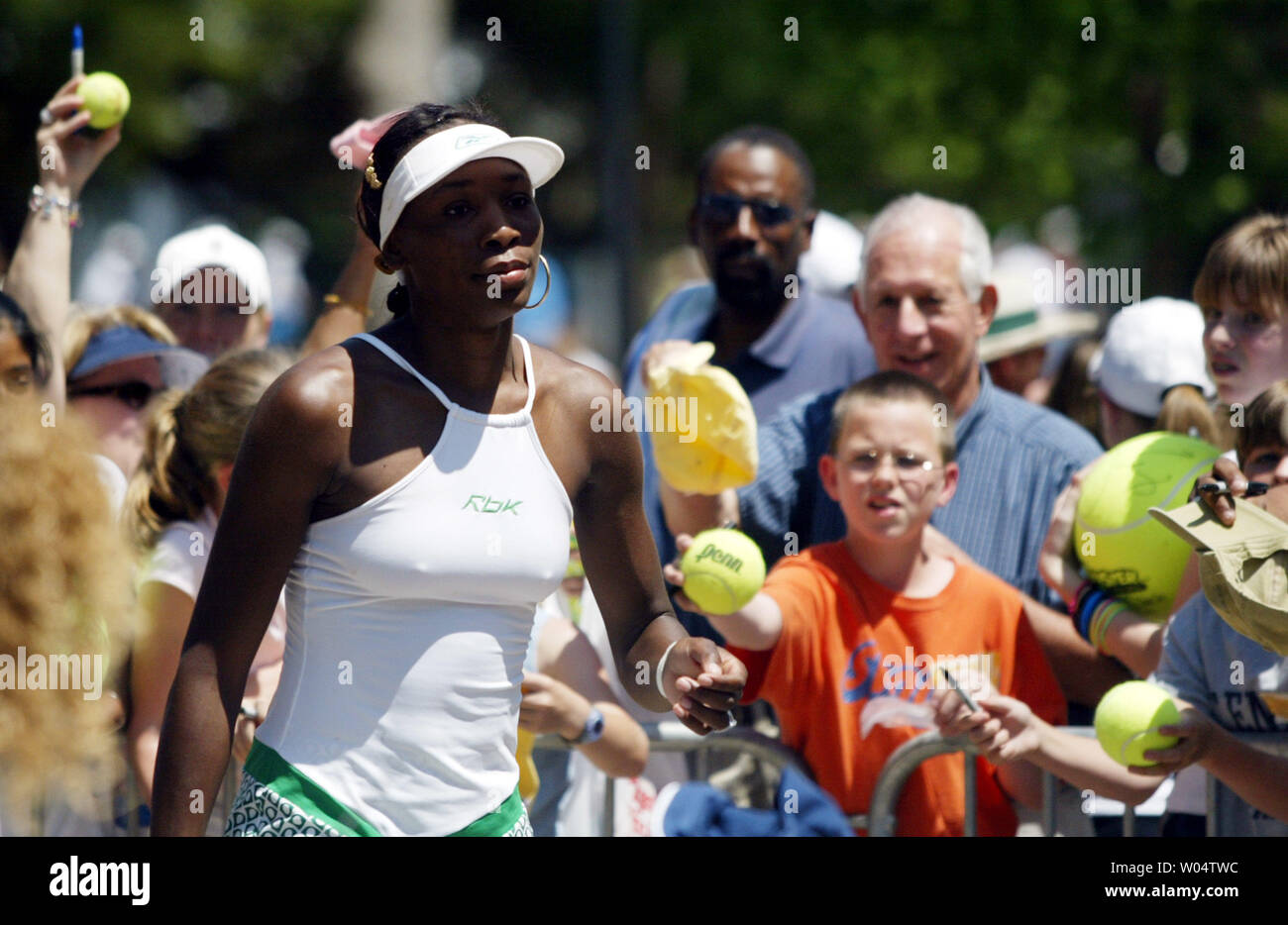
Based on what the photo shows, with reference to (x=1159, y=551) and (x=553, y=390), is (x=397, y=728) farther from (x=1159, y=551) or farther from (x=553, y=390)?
(x=1159, y=551)

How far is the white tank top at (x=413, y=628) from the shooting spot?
106 inches

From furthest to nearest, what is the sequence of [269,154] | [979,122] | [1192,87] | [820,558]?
[269,154] → [979,122] → [1192,87] → [820,558]

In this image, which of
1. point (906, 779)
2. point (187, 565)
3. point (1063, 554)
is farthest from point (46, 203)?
point (1063, 554)

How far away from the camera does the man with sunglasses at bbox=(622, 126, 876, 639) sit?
5.28m

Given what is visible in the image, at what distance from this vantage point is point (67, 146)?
4.77 m

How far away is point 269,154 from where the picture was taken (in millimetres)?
25203

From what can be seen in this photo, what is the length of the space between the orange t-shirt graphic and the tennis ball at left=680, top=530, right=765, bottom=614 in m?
0.41

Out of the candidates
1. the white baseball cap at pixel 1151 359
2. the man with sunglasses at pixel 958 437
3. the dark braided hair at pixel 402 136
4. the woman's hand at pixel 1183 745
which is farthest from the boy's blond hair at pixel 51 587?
the white baseball cap at pixel 1151 359

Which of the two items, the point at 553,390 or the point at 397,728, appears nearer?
the point at 397,728

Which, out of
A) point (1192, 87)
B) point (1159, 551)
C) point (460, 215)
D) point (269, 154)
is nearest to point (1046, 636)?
point (1159, 551)
